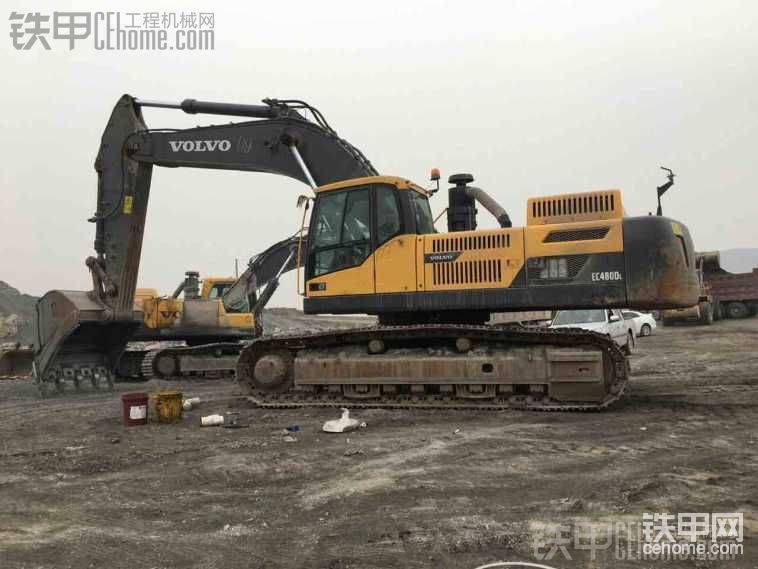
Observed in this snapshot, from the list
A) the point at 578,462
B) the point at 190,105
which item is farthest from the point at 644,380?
the point at 190,105

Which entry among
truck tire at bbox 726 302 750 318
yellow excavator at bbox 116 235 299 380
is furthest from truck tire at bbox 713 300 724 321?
yellow excavator at bbox 116 235 299 380

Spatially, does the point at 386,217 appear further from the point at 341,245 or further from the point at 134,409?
the point at 134,409

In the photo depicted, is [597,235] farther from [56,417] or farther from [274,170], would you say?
[56,417]

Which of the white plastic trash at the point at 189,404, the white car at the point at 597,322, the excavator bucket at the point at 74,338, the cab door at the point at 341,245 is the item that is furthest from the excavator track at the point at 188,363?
the white car at the point at 597,322

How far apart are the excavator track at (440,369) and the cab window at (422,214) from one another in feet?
5.13

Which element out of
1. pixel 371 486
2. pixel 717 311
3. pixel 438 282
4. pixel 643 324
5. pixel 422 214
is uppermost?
pixel 422 214

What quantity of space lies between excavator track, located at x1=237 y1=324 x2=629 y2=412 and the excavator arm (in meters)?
3.15

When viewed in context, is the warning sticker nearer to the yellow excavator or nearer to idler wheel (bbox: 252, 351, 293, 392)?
idler wheel (bbox: 252, 351, 293, 392)

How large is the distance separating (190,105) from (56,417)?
5.67m

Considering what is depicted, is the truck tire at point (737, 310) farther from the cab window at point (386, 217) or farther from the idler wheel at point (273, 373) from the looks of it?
the idler wheel at point (273, 373)

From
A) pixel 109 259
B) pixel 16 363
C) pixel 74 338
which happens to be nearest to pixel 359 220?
pixel 109 259

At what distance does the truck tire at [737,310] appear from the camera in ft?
109

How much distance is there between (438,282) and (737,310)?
101 ft

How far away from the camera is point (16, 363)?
14414 millimetres
